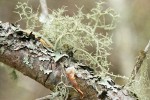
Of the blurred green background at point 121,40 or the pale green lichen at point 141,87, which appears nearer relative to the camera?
the pale green lichen at point 141,87

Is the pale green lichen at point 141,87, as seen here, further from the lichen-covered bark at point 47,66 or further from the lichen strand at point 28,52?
the lichen strand at point 28,52

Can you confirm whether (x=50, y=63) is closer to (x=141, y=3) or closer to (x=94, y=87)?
(x=94, y=87)

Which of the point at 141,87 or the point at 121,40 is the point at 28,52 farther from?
the point at 121,40

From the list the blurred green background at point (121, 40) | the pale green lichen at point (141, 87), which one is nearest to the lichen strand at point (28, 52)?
the pale green lichen at point (141, 87)

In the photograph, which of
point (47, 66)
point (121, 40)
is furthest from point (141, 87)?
point (121, 40)


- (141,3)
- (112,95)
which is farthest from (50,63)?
(141,3)

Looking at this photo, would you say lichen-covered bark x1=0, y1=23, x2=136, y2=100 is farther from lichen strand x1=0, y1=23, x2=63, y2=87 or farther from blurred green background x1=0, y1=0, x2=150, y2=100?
blurred green background x1=0, y1=0, x2=150, y2=100
